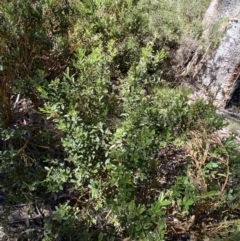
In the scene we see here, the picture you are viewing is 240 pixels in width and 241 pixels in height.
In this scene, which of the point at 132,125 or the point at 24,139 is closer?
the point at 132,125

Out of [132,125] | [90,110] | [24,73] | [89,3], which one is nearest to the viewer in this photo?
[132,125]

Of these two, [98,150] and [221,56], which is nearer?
[98,150]

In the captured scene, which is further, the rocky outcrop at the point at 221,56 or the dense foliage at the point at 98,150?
the rocky outcrop at the point at 221,56

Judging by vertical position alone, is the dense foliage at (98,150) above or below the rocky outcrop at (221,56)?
below

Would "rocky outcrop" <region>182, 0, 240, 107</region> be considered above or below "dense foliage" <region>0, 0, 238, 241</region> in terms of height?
above

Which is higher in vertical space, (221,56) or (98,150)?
(221,56)

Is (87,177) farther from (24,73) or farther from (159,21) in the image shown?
(159,21)

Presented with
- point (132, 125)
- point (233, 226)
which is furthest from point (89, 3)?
point (233, 226)

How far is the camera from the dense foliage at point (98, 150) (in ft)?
6.45

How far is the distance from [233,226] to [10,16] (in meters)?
2.10

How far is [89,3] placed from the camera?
120 inches

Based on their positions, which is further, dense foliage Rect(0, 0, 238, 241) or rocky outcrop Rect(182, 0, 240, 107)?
rocky outcrop Rect(182, 0, 240, 107)

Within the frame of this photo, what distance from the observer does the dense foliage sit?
197cm

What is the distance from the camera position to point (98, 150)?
2.11m
